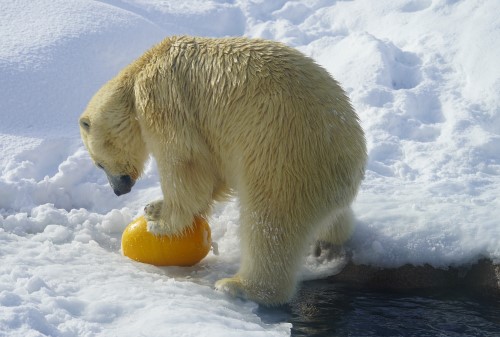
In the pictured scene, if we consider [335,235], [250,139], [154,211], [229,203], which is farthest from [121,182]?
[335,235]

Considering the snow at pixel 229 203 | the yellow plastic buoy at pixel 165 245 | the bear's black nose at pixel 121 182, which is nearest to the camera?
the snow at pixel 229 203

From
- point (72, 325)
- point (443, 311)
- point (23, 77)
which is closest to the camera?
point (72, 325)

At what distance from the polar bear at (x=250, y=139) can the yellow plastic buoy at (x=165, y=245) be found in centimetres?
10

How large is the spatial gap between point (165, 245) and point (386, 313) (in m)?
1.48

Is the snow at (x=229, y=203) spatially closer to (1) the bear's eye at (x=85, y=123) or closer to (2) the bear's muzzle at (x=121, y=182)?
(2) the bear's muzzle at (x=121, y=182)

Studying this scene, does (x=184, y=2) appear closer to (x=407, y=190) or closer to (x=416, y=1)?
(x=416, y=1)

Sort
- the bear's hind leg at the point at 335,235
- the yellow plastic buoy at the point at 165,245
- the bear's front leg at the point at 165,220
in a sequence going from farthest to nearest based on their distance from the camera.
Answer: the bear's hind leg at the point at 335,235 → the yellow plastic buoy at the point at 165,245 → the bear's front leg at the point at 165,220

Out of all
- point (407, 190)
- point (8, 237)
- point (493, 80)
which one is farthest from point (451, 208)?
point (8, 237)

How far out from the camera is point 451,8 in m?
8.52

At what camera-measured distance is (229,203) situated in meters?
5.69

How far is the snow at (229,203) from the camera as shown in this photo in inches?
151

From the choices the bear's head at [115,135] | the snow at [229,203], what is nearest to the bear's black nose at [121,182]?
the bear's head at [115,135]

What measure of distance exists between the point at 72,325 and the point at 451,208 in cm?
294

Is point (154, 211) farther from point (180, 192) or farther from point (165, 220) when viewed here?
point (180, 192)
